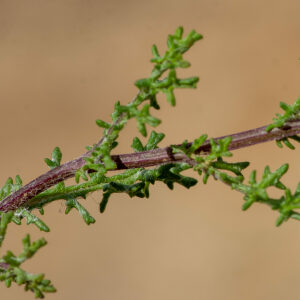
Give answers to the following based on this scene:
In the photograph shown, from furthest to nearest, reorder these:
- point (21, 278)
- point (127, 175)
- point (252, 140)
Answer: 1. point (127, 175)
2. point (252, 140)
3. point (21, 278)

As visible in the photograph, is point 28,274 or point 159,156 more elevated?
point 159,156

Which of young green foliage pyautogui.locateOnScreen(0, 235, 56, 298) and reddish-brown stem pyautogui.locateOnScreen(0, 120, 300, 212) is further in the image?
reddish-brown stem pyautogui.locateOnScreen(0, 120, 300, 212)

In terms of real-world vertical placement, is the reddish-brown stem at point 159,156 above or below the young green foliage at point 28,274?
above

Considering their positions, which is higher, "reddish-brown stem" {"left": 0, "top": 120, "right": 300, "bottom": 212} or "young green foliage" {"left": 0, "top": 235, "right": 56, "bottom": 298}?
"reddish-brown stem" {"left": 0, "top": 120, "right": 300, "bottom": 212}

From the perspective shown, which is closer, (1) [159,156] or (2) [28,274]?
(2) [28,274]

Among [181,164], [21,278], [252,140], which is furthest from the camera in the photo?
[181,164]

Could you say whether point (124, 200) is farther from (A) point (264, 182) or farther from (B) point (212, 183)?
(A) point (264, 182)

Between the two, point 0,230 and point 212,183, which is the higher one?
point 212,183

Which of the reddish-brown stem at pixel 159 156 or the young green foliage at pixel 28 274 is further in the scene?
the reddish-brown stem at pixel 159 156

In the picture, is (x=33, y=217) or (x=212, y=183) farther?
(x=212, y=183)

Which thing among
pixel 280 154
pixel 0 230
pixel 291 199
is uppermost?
pixel 280 154

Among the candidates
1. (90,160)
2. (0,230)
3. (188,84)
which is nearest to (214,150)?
(188,84)
